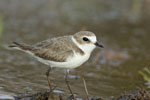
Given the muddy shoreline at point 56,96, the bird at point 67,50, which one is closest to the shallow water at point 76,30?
the muddy shoreline at point 56,96

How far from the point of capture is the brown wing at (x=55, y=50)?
248 inches

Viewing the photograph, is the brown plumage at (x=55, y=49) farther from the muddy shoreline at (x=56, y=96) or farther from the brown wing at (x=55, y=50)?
the muddy shoreline at (x=56, y=96)

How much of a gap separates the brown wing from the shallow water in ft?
2.26

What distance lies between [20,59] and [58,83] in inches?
75.5

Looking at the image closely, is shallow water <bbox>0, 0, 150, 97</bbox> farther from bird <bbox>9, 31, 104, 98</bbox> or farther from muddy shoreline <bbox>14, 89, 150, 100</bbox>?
bird <bbox>9, 31, 104, 98</bbox>

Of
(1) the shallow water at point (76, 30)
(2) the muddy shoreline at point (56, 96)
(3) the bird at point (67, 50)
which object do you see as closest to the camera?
(2) the muddy shoreline at point (56, 96)

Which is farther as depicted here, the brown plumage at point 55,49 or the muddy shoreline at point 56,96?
the brown plumage at point 55,49

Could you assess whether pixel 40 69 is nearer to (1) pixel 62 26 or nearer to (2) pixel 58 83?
(2) pixel 58 83

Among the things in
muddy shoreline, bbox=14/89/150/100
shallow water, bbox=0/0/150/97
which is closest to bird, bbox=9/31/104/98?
muddy shoreline, bbox=14/89/150/100

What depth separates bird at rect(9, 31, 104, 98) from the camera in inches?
245

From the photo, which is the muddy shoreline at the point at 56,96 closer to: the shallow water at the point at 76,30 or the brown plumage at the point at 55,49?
the shallow water at the point at 76,30

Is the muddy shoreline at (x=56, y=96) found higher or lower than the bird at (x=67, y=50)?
lower

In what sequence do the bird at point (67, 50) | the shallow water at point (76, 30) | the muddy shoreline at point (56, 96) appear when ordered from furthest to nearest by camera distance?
1. the shallow water at point (76, 30)
2. the bird at point (67, 50)
3. the muddy shoreline at point (56, 96)

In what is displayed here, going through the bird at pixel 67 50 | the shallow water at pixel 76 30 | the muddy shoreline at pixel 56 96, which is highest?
the shallow water at pixel 76 30
